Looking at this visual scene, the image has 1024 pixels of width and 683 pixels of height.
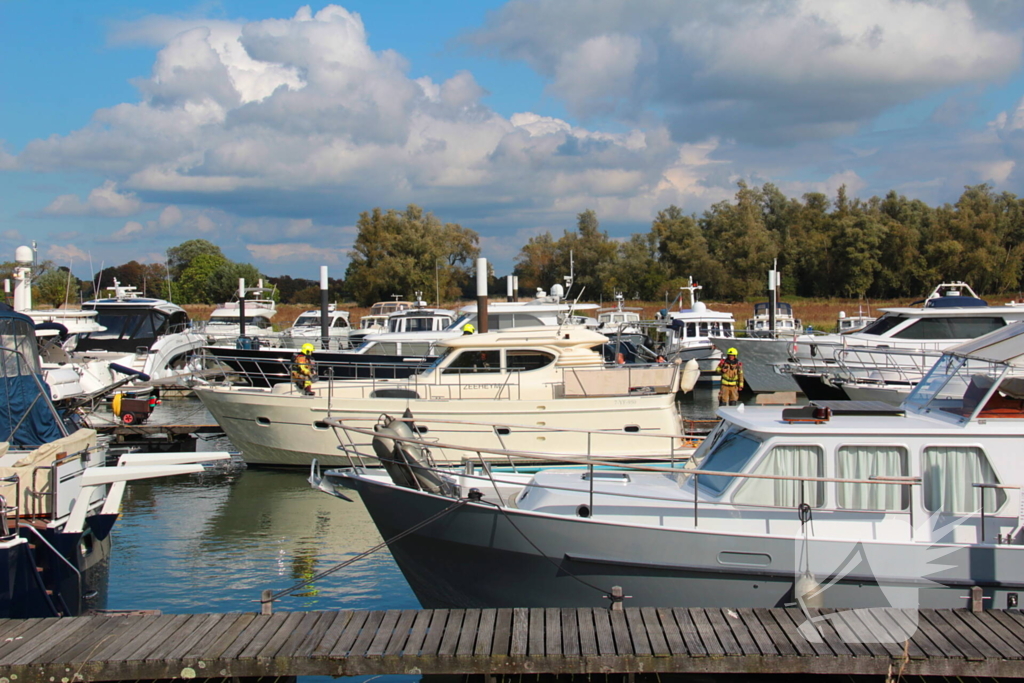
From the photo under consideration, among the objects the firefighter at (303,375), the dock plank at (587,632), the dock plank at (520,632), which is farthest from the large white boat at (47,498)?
the firefighter at (303,375)

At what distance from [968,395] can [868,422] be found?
3.50 feet

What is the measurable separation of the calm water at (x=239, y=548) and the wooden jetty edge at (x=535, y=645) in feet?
6.29

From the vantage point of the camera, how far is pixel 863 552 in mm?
6863

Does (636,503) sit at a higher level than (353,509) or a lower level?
higher

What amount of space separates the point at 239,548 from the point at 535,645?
7147mm

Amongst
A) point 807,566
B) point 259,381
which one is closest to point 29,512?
point 807,566

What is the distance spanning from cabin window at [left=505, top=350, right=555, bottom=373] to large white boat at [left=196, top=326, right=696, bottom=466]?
0.02 meters

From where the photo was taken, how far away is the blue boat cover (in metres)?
9.11

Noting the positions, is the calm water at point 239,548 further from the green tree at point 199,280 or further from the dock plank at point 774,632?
the green tree at point 199,280

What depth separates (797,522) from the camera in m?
7.17

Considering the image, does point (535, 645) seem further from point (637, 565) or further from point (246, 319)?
point (246, 319)

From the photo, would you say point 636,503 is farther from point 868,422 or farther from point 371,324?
point 371,324

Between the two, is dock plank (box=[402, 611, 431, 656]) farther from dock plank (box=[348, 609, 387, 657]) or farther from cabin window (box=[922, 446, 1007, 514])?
cabin window (box=[922, 446, 1007, 514])

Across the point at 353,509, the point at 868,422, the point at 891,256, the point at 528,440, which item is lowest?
the point at 353,509
